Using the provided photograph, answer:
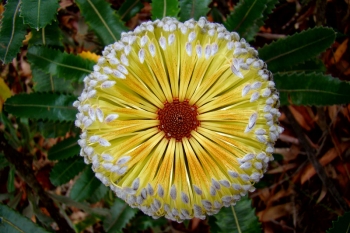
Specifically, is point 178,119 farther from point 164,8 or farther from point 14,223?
point 14,223

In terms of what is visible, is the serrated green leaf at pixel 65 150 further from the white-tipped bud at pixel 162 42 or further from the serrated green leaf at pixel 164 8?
the white-tipped bud at pixel 162 42

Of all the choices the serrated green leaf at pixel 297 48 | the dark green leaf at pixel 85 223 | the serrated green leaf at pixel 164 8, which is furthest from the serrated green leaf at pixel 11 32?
the dark green leaf at pixel 85 223

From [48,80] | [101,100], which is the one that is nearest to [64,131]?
[48,80]

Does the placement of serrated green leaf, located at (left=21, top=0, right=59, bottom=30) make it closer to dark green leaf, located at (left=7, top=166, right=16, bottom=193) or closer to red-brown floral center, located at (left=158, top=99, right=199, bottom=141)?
red-brown floral center, located at (left=158, top=99, right=199, bottom=141)

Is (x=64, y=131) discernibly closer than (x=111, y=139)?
No

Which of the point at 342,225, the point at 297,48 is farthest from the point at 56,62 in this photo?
the point at 342,225

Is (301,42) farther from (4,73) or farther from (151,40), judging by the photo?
(4,73)

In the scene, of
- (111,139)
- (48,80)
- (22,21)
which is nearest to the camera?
(111,139)
